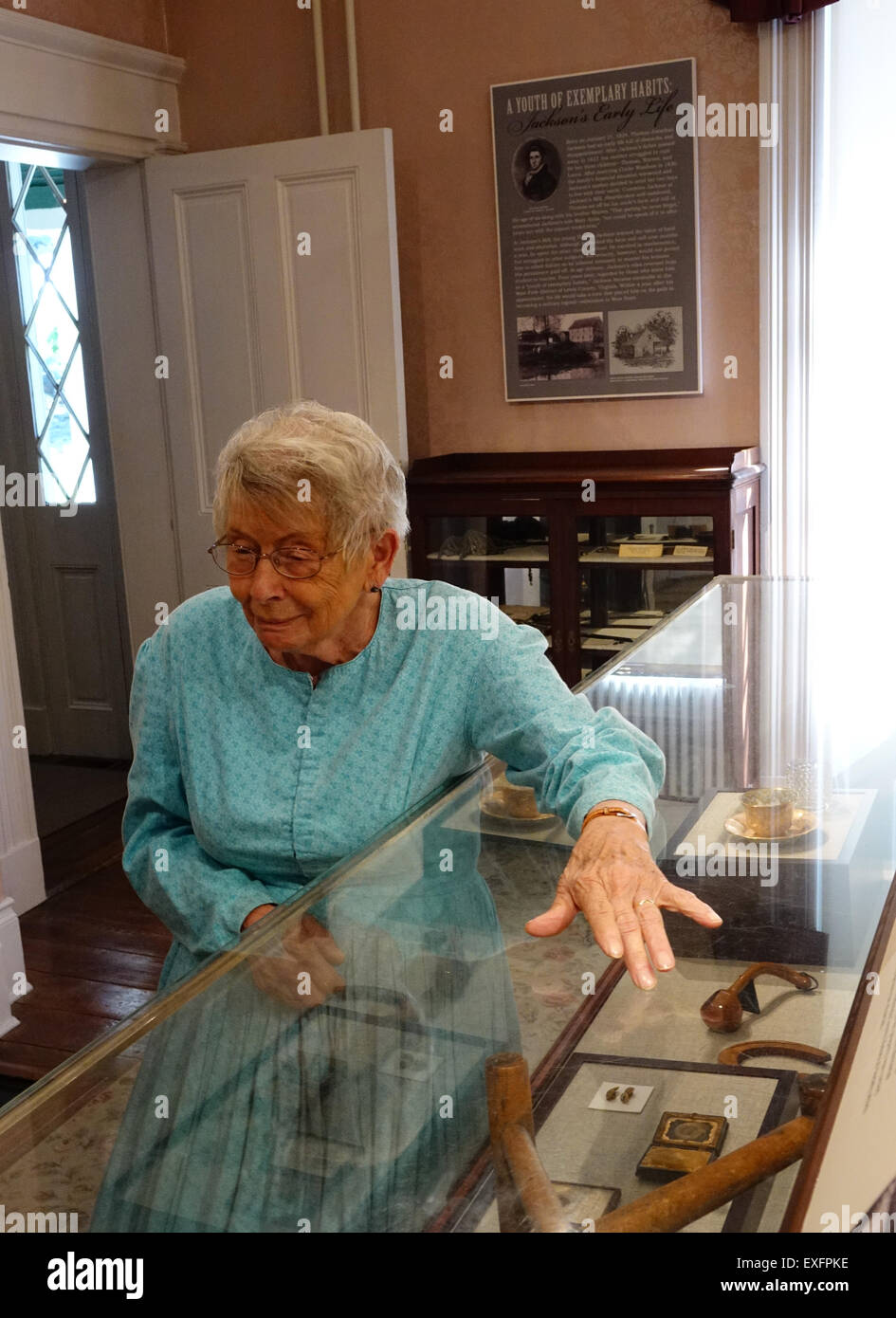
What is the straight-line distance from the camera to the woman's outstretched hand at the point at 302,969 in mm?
1107

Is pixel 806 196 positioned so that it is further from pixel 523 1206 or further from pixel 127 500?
pixel 523 1206

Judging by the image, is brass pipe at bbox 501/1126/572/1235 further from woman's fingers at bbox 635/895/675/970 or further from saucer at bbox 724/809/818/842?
saucer at bbox 724/809/818/842

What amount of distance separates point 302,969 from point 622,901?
322 millimetres

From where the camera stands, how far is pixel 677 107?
4.46 metres

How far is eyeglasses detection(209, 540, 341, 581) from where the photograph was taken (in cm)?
156

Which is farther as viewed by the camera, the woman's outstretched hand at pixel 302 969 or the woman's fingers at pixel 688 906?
the woman's fingers at pixel 688 906

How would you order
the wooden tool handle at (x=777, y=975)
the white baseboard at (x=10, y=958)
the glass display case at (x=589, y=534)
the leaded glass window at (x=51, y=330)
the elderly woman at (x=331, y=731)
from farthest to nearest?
the leaded glass window at (x=51, y=330), the glass display case at (x=589, y=534), the white baseboard at (x=10, y=958), the elderly woman at (x=331, y=731), the wooden tool handle at (x=777, y=975)

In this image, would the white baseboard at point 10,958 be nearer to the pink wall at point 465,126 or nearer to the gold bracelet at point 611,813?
the pink wall at point 465,126

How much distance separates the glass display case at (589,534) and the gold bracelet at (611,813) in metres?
2.80

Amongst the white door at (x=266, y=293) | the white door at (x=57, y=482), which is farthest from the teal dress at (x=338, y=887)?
the white door at (x=57, y=482)

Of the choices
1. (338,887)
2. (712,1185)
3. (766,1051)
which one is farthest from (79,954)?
(712,1185)

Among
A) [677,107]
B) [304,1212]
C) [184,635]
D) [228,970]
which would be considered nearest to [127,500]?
[677,107]

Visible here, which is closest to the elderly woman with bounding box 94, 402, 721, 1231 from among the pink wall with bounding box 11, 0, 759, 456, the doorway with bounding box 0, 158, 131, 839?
the pink wall with bounding box 11, 0, 759, 456
